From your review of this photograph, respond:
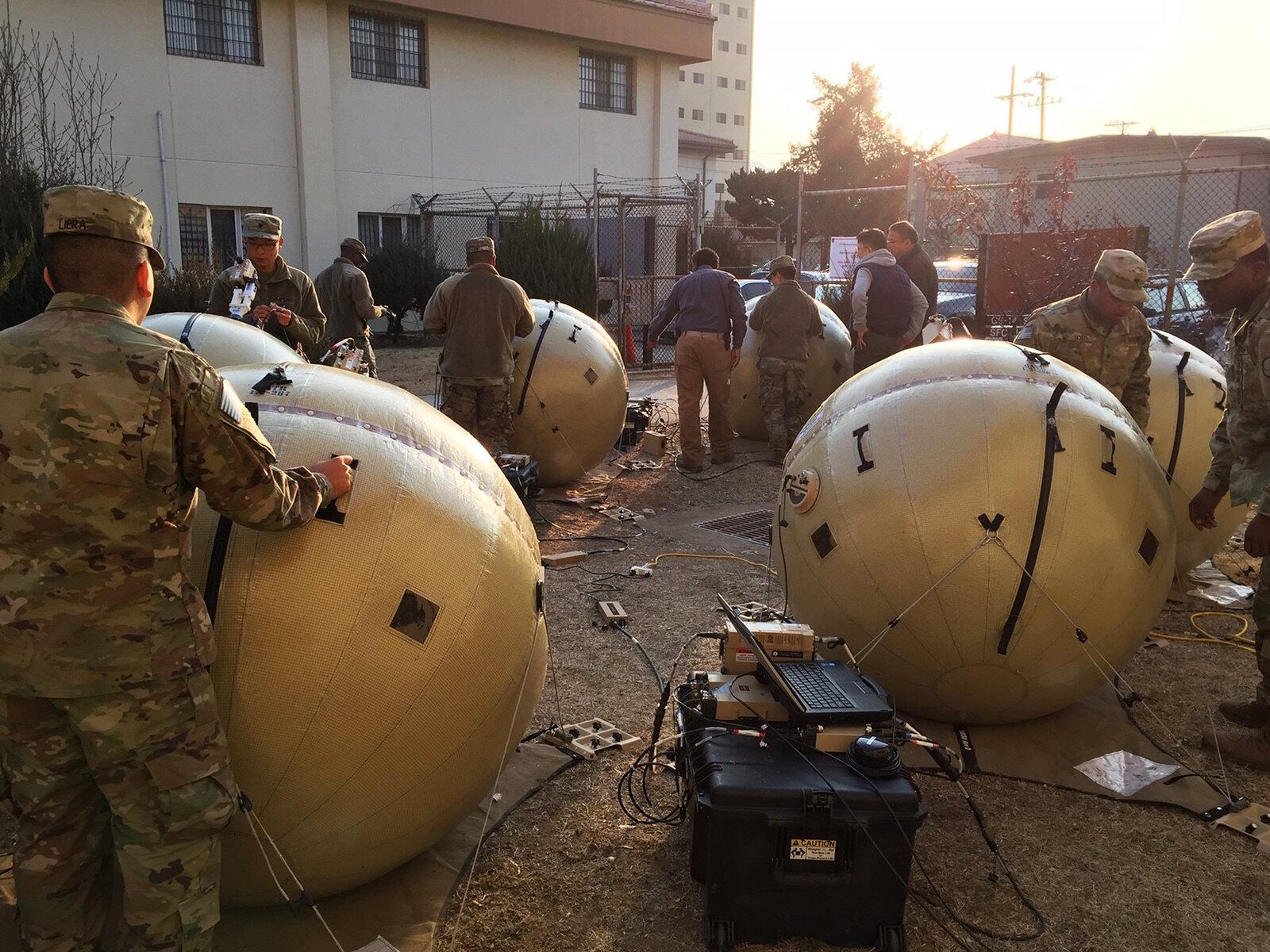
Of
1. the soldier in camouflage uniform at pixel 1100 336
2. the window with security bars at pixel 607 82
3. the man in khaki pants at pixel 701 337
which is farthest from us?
the window with security bars at pixel 607 82

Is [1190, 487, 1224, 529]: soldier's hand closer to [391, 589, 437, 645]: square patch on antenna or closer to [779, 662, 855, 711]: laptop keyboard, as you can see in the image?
[779, 662, 855, 711]: laptop keyboard

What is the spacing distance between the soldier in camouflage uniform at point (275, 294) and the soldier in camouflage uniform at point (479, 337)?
3.61 ft

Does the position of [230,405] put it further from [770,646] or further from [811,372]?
[811,372]

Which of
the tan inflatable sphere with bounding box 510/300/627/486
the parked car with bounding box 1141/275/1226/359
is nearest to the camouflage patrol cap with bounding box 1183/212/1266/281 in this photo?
the tan inflatable sphere with bounding box 510/300/627/486

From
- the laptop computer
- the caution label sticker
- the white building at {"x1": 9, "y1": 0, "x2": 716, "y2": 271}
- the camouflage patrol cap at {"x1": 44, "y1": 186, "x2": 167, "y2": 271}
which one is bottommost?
the caution label sticker

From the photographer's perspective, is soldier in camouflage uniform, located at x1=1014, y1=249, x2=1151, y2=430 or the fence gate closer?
soldier in camouflage uniform, located at x1=1014, y1=249, x2=1151, y2=430

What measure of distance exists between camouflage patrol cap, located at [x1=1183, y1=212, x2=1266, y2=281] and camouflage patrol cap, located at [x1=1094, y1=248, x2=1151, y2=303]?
92 centimetres

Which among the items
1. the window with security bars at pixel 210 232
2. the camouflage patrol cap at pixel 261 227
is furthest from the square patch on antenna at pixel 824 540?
the window with security bars at pixel 210 232

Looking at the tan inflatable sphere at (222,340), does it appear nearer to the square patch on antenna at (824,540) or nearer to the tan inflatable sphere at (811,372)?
the square patch on antenna at (824,540)

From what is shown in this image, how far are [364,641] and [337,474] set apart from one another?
554 mm

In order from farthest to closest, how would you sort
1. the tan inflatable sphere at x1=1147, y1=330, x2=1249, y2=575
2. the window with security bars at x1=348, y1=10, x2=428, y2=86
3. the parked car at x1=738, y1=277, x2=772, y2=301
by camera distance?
1. the window with security bars at x1=348, y1=10, x2=428, y2=86
2. the parked car at x1=738, y1=277, x2=772, y2=301
3. the tan inflatable sphere at x1=1147, y1=330, x2=1249, y2=575

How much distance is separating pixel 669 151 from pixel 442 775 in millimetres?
27144

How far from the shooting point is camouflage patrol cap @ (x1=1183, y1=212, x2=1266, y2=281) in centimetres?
502

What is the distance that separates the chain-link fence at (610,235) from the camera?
65.4 ft
